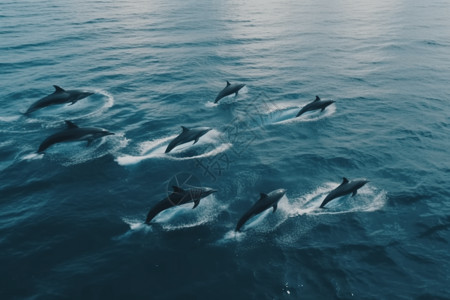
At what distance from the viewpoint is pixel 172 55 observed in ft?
165

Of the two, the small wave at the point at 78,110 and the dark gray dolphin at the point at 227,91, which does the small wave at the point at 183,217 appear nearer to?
the dark gray dolphin at the point at 227,91

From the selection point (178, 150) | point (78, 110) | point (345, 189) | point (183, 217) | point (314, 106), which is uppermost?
point (314, 106)

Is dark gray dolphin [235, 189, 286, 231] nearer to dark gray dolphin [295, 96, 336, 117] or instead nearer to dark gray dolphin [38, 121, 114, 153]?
dark gray dolphin [295, 96, 336, 117]

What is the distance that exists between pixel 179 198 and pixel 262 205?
431 centimetres

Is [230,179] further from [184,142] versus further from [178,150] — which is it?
[178,150]

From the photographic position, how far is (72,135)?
22406 millimetres

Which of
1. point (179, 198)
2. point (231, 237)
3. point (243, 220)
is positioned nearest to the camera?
point (231, 237)

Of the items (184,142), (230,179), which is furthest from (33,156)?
(230,179)

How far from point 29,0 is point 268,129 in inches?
5045

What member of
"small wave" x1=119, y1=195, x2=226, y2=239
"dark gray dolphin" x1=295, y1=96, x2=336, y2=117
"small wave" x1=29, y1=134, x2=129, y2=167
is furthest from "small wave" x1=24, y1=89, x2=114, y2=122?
"dark gray dolphin" x1=295, y1=96, x2=336, y2=117

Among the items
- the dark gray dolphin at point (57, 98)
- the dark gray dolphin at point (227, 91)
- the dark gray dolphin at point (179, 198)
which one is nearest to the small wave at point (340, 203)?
the dark gray dolphin at point (179, 198)

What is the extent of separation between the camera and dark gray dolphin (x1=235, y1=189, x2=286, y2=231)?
52.2 ft

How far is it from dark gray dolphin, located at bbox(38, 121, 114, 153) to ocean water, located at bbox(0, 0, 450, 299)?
85 cm

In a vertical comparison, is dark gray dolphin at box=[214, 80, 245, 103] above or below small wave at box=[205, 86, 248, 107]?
above
